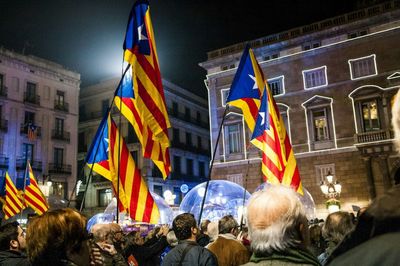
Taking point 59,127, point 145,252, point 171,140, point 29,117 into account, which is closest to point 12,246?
point 145,252

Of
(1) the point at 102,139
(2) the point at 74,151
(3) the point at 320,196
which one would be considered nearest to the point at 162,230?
(1) the point at 102,139

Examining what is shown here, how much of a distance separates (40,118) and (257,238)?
39778 mm

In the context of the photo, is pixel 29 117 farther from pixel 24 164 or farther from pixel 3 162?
pixel 3 162

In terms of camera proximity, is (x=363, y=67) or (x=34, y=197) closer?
(x=34, y=197)

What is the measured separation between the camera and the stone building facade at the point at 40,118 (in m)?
35.8

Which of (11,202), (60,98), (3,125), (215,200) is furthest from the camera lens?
(60,98)

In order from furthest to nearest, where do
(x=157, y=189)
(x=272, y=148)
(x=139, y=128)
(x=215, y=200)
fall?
1. (x=157, y=189)
2. (x=215, y=200)
3. (x=272, y=148)
4. (x=139, y=128)

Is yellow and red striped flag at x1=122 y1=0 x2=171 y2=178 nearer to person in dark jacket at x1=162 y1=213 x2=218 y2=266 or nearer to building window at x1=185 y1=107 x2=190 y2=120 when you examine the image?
person in dark jacket at x1=162 y1=213 x2=218 y2=266

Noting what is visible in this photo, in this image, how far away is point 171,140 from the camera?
44906 millimetres

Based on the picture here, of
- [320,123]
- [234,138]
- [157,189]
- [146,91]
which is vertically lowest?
[157,189]

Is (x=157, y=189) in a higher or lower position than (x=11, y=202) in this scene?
higher

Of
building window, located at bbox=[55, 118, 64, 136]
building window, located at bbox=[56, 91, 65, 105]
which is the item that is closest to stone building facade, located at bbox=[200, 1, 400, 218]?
building window, located at bbox=[55, 118, 64, 136]

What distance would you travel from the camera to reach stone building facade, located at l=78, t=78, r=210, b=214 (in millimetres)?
41906

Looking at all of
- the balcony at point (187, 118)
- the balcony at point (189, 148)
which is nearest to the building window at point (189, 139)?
the balcony at point (189, 148)
